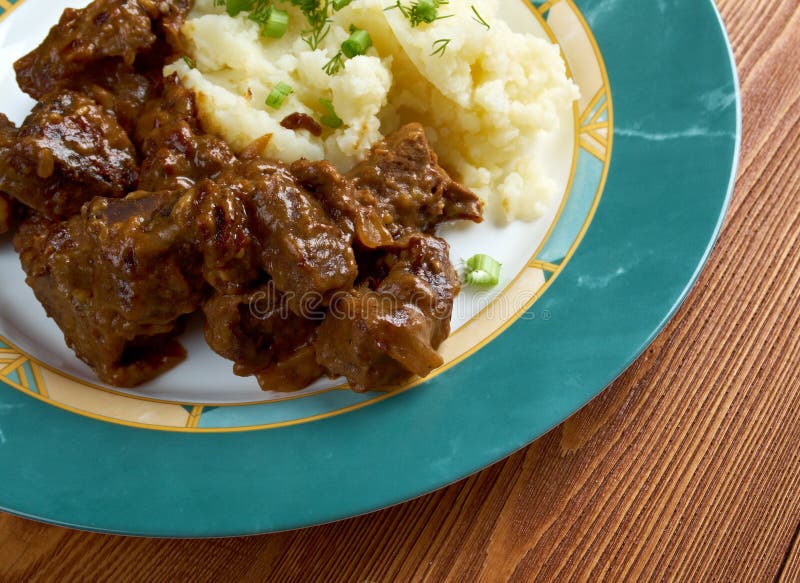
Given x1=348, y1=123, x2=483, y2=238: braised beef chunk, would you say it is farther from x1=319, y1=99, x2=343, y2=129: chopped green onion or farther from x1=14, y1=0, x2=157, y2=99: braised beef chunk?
x1=14, y1=0, x2=157, y2=99: braised beef chunk

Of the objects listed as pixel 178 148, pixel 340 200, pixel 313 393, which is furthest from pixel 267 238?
pixel 178 148

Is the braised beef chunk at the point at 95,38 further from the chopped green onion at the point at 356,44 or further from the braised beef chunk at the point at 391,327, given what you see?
the braised beef chunk at the point at 391,327

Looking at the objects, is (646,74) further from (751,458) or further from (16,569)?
(16,569)

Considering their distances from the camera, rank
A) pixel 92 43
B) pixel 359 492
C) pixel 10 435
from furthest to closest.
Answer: pixel 92 43, pixel 10 435, pixel 359 492

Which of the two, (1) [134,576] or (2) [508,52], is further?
(2) [508,52]

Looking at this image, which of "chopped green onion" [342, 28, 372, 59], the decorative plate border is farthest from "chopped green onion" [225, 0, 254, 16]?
the decorative plate border

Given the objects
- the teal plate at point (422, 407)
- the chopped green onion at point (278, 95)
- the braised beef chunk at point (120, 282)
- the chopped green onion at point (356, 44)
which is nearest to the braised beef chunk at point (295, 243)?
the braised beef chunk at point (120, 282)

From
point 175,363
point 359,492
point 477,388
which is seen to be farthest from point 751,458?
point 175,363
